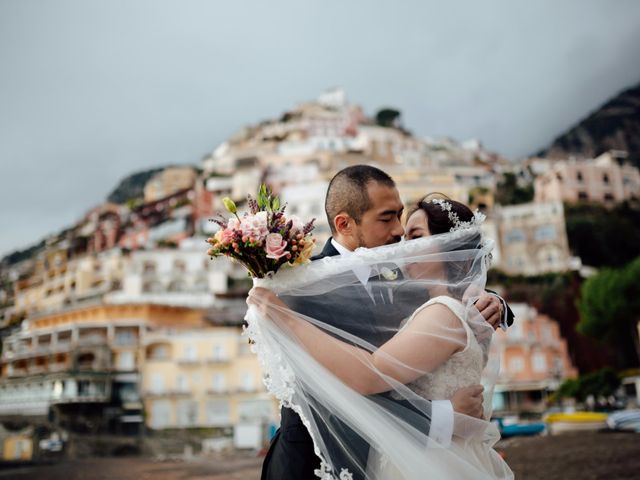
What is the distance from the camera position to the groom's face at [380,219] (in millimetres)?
2928

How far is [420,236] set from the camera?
335 centimetres

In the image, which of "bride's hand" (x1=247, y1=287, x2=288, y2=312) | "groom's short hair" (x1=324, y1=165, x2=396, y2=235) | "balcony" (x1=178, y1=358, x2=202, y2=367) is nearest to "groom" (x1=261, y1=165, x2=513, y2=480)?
"groom's short hair" (x1=324, y1=165, x2=396, y2=235)

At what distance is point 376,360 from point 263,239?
754 mm

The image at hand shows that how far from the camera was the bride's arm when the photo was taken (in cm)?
262

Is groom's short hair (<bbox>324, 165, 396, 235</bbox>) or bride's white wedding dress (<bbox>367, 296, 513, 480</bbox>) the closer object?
bride's white wedding dress (<bbox>367, 296, 513, 480</bbox>)

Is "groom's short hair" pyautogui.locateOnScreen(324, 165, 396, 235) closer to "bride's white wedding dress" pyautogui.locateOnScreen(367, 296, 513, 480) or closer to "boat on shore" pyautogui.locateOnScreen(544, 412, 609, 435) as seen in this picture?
"bride's white wedding dress" pyautogui.locateOnScreen(367, 296, 513, 480)

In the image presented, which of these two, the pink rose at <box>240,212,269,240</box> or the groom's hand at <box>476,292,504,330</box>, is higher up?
the pink rose at <box>240,212,269,240</box>

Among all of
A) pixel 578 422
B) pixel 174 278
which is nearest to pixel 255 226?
pixel 578 422

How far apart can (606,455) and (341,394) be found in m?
12.6

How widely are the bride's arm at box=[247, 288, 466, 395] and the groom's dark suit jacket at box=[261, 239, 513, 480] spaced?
14 cm

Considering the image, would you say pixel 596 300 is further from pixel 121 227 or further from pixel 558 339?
pixel 121 227

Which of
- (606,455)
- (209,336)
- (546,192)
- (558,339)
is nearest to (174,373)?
(209,336)

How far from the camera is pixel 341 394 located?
8.85 ft

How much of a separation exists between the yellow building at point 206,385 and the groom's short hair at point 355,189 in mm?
34933
